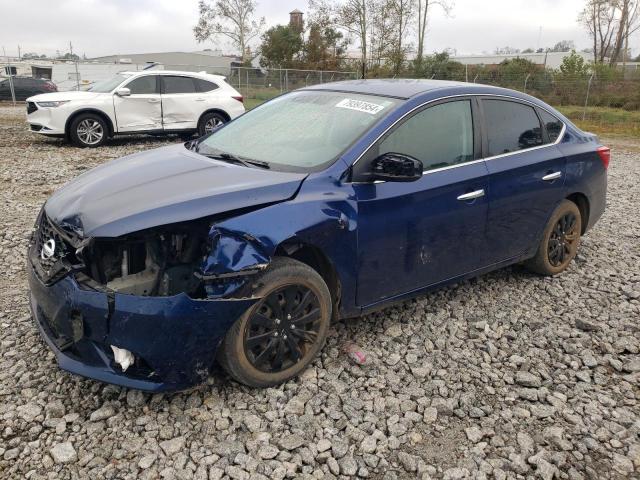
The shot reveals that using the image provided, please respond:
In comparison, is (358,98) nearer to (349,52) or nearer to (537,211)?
(537,211)

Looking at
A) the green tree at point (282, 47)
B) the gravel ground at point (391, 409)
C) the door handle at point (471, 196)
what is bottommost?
the gravel ground at point (391, 409)

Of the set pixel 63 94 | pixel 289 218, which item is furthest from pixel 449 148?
pixel 63 94

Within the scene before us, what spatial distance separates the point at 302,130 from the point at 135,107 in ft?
29.6

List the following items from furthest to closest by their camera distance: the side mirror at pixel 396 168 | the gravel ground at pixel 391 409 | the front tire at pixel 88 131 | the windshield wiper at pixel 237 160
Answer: the front tire at pixel 88 131
the windshield wiper at pixel 237 160
the side mirror at pixel 396 168
the gravel ground at pixel 391 409

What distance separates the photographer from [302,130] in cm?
364

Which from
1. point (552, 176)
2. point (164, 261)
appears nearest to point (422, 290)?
point (552, 176)

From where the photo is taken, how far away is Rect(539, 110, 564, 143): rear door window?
14.8ft

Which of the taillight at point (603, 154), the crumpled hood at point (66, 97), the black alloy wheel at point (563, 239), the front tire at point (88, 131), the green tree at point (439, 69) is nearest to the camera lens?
the black alloy wheel at point (563, 239)

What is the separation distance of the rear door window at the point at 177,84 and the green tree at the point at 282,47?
103 ft

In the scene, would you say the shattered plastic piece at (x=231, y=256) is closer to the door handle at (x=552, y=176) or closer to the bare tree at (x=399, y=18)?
the door handle at (x=552, y=176)

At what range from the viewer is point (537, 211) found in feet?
14.2

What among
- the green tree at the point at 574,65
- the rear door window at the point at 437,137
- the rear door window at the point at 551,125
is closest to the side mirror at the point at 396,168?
the rear door window at the point at 437,137

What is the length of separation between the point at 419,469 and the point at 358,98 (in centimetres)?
240

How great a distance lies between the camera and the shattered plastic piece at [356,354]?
3396 mm
